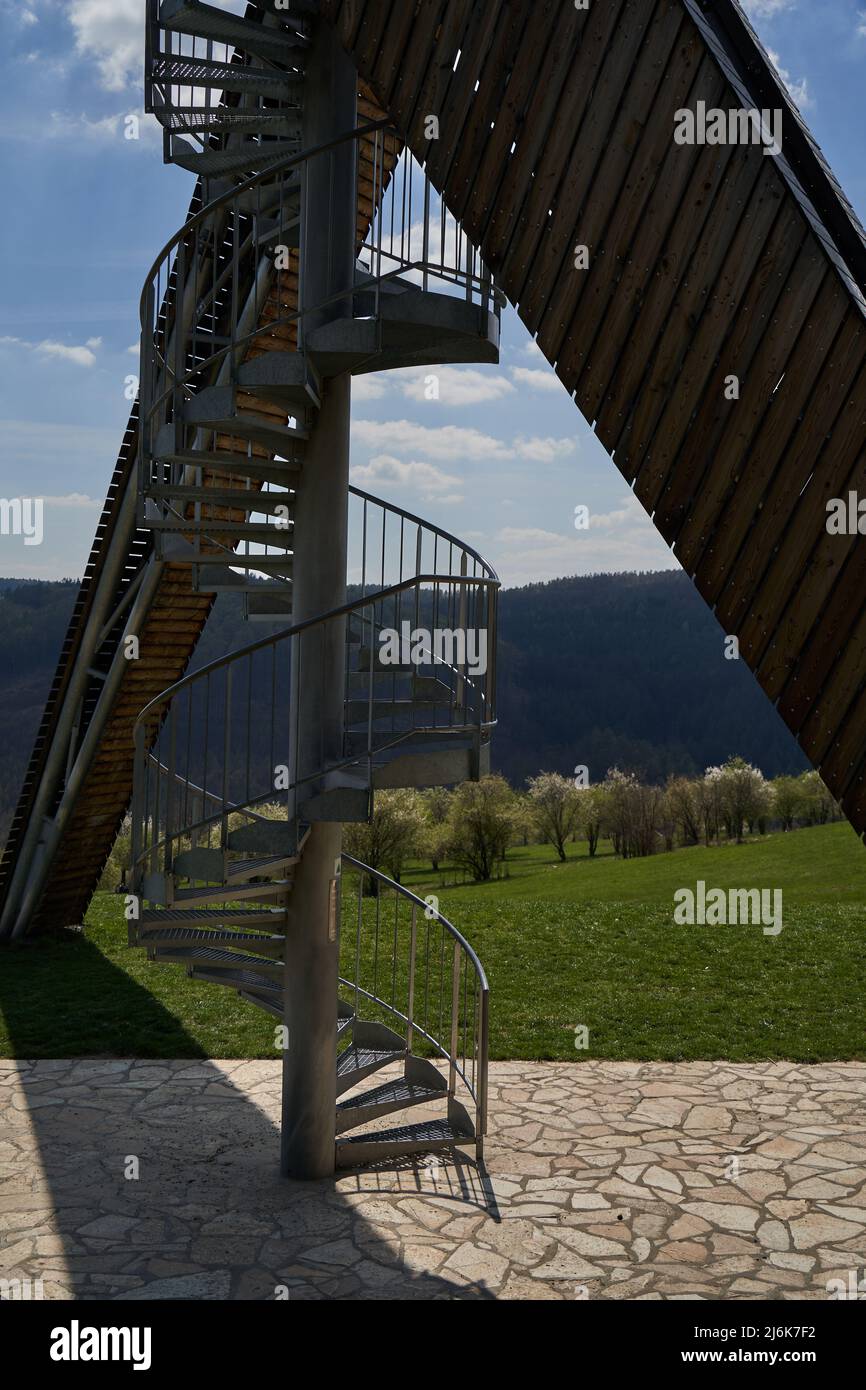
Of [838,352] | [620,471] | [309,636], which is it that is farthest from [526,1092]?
[838,352]

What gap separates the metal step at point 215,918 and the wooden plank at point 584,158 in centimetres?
372

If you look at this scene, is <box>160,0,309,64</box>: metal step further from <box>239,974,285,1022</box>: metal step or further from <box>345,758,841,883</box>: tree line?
<box>345,758,841,883</box>: tree line

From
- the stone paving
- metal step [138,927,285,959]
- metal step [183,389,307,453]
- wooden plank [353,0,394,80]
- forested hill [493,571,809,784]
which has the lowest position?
A: the stone paving

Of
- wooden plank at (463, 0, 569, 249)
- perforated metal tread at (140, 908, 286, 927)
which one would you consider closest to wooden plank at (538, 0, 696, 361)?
wooden plank at (463, 0, 569, 249)

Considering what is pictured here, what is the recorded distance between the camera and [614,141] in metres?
4.62

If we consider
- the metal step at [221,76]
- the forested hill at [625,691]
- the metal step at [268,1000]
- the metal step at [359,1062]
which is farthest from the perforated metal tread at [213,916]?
the forested hill at [625,691]

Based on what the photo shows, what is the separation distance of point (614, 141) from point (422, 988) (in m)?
8.10

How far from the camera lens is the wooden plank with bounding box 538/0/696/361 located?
14.6ft

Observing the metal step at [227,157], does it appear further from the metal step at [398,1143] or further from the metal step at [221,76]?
the metal step at [398,1143]

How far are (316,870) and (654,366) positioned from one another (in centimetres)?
360

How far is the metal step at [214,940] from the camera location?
6957 mm

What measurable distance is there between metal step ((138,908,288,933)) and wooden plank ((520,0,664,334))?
3.72m

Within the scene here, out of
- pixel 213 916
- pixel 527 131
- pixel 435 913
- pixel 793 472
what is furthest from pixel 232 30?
pixel 435 913

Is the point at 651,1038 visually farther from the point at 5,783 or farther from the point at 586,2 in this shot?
the point at 5,783
